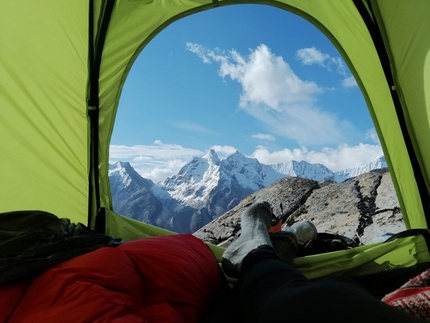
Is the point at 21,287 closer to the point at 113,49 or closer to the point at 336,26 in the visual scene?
the point at 113,49

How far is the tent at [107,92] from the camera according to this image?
1396mm

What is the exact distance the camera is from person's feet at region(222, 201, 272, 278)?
1245 mm

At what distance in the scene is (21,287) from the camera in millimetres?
788

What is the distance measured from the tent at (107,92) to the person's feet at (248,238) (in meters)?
0.17

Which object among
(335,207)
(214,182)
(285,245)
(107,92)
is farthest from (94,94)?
(214,182)

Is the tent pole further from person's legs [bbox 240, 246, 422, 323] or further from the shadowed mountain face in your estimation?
person's legs [bbox 240, 246, 422, 323]

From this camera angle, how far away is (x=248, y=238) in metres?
1.42

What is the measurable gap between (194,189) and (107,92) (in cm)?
292

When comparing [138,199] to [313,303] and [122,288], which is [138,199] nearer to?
[122,288]

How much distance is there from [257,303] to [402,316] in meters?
0.33

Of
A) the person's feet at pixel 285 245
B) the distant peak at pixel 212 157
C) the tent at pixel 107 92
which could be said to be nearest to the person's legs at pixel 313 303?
the person's feet at pixel 285 245

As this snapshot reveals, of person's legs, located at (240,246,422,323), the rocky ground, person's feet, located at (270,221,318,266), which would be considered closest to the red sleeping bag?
person's legs, located at (240,246,422,323)

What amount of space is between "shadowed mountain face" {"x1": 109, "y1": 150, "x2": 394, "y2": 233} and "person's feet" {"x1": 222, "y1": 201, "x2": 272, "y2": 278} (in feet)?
1.75

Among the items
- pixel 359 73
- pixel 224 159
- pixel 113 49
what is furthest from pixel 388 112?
pixel 224 159
